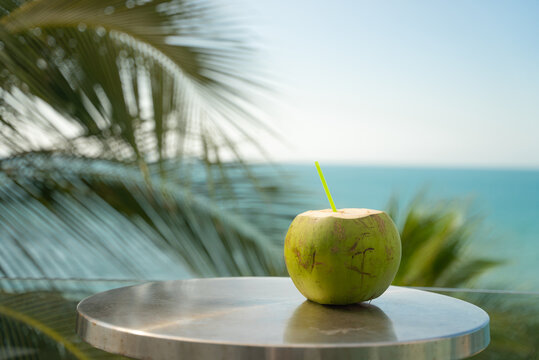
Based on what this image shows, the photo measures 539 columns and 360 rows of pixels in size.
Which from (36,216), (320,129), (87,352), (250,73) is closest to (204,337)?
(87,352)

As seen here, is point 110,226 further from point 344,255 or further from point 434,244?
point 434,244

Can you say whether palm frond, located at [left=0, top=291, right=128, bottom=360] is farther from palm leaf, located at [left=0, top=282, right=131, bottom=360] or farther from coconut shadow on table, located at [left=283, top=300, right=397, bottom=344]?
coconut shadow on table, located at [left=283, top=300, right=397, bottom=344]

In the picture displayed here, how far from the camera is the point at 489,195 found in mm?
17844

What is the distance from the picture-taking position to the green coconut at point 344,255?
0.68m

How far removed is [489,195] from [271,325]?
60.7ft

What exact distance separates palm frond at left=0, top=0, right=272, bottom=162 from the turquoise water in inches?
376

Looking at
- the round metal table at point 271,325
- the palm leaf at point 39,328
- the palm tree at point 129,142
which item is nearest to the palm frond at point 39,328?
the palm leaf at point 39,328

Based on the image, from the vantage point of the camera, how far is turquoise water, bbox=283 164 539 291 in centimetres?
1315

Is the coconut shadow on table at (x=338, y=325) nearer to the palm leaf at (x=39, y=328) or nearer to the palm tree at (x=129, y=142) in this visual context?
the palm leaf at (x=39, y=328)

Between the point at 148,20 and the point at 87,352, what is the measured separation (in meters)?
1.06

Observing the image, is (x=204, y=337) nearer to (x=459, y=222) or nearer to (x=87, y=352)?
(x=87, y=352)

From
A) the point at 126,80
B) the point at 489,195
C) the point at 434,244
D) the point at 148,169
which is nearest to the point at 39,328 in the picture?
the point at 148,169

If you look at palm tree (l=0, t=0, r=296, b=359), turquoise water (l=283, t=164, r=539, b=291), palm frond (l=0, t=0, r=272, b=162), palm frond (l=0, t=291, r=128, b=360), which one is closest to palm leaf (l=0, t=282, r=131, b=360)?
palm frond (l=0, t=291, r=128, b=360)

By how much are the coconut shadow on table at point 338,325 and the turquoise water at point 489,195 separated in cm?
1066
